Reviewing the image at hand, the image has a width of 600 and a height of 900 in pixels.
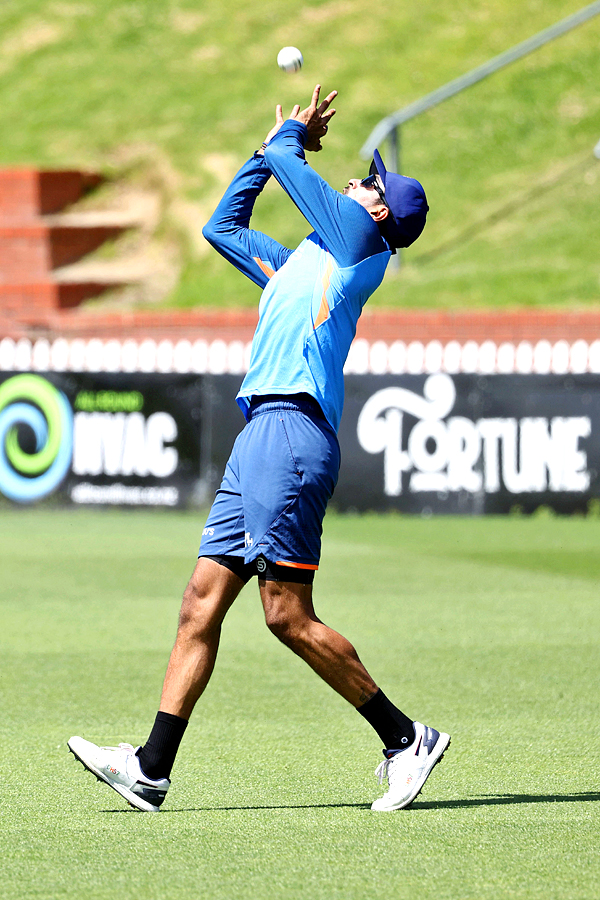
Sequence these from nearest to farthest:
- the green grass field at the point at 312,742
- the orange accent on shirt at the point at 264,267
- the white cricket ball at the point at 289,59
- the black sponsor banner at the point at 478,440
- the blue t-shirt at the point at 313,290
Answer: the green grass field at the point at 312,742
the blue t-shirt at the point at 313,290
the orange accent on shirt at the point at 264,267
the white cricket ball at the point at 289,59
the black sponsor banner at the point at 478,440

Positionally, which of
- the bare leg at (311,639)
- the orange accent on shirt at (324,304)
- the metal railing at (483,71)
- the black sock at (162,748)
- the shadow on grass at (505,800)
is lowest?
the shadow on grass at (505,800)

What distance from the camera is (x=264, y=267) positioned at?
4984 millimetres

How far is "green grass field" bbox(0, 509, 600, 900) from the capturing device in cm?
379

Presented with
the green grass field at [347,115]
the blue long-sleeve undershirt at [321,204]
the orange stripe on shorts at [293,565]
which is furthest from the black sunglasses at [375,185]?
the green grass field at [347,115]

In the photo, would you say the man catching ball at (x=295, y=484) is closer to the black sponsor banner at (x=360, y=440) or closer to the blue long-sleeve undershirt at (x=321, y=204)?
the blue long-sleeve undershirt at (x=321, y=204)

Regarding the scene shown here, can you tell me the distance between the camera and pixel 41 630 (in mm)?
8672

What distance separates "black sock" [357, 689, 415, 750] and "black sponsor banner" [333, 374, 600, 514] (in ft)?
40.9

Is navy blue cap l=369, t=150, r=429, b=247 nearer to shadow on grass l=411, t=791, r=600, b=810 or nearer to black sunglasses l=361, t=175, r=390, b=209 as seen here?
black sunglasses l=361, t=175, r=390, b=209

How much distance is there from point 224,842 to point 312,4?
34.3m

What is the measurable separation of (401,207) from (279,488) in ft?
3.43

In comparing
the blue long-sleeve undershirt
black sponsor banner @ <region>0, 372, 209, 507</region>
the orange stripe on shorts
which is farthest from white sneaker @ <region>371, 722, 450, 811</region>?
black sponsor banner @ <region>0, 372, 209, 507</region>

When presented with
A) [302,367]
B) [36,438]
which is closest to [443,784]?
[302,367]

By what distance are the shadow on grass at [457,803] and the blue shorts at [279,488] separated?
0.79 meters

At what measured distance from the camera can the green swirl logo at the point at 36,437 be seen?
17.6 m
